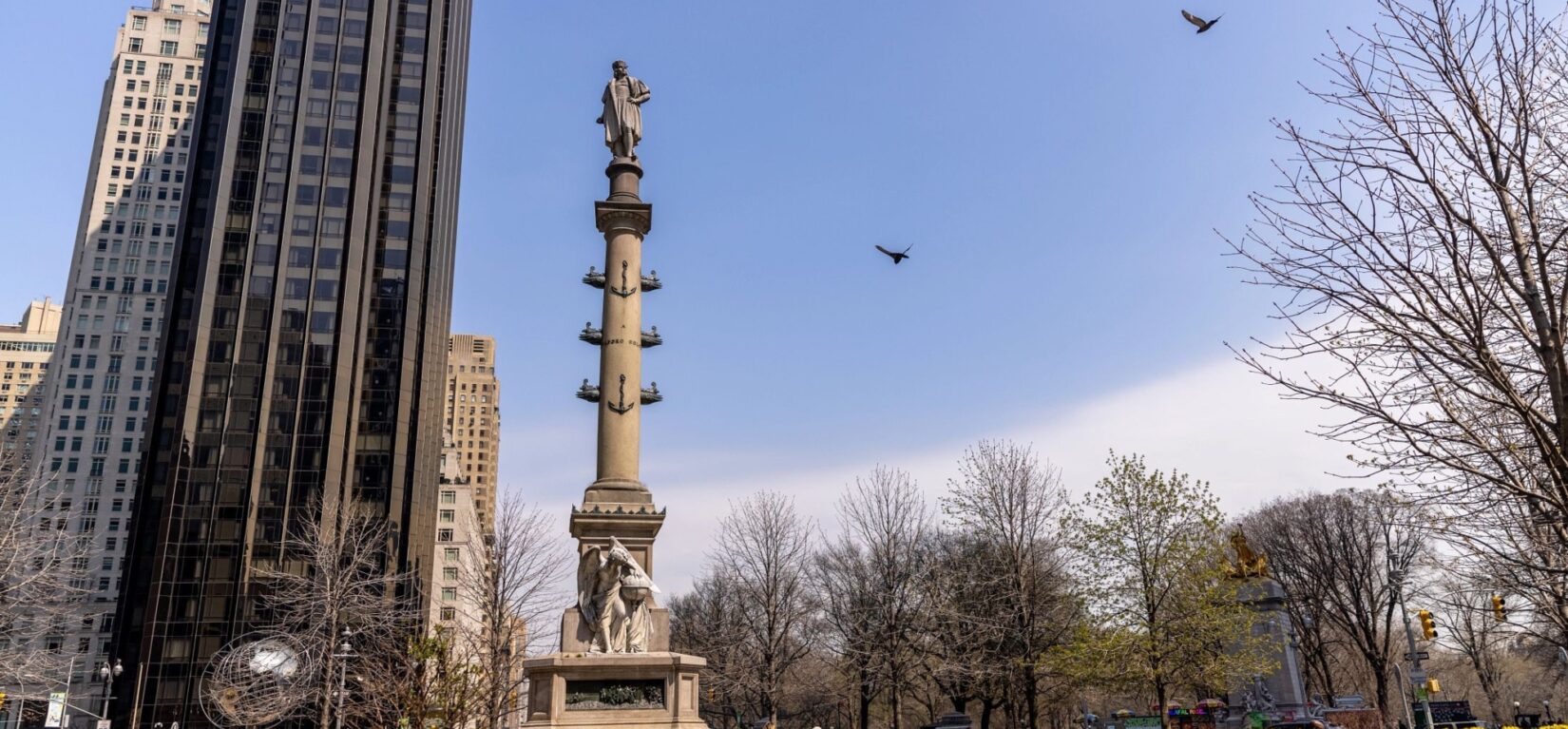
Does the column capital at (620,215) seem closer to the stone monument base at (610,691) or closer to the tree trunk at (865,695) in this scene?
the stone monument base at (610,691)

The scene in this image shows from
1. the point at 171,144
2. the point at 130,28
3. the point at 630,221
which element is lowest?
the point at 630,221

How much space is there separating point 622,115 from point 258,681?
1000 inches

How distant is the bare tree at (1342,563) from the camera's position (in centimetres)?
4631

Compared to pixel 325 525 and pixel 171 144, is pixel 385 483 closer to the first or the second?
pixel 325 525

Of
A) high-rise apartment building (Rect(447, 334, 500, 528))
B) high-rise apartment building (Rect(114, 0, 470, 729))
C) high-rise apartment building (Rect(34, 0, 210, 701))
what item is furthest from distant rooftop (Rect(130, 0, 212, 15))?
high-rise apartment building (Rect(447, 334, 500, 528))

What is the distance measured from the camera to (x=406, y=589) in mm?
67375

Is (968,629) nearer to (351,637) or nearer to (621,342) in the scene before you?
(351,637)

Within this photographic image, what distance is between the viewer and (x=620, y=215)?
24156mm

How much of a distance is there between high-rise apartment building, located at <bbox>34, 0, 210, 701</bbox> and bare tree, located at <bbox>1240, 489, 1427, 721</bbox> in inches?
3577

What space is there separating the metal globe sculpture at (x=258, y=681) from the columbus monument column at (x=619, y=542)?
1719 cm

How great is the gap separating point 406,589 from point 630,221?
52.0 m

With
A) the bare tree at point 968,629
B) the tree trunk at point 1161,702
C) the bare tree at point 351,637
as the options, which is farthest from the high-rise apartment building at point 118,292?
the tree trunk at point 1161,702

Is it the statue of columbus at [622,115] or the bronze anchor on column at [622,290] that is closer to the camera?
the bronze anchor on column at [622,290]

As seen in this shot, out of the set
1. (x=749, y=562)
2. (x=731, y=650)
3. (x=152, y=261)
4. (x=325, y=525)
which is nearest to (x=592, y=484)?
(x=749, y=562)
